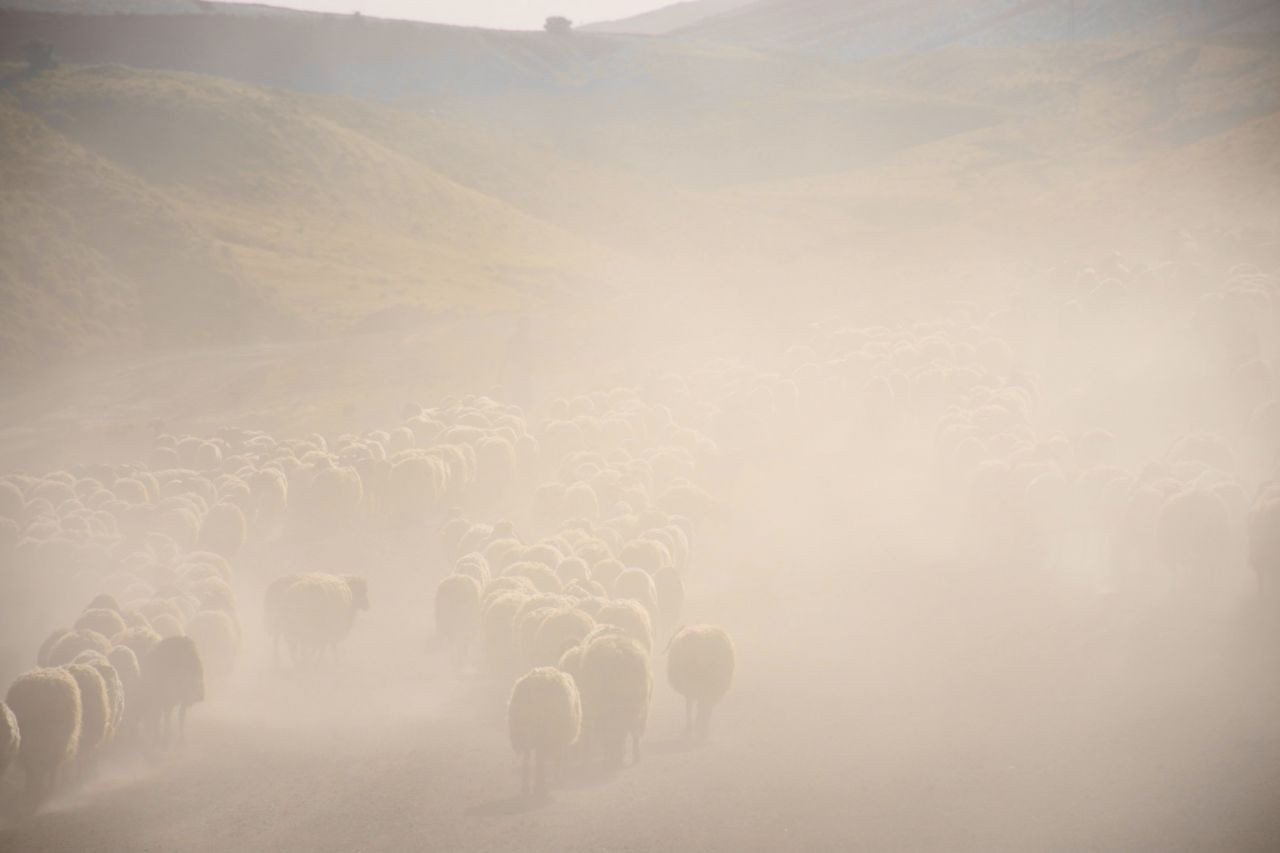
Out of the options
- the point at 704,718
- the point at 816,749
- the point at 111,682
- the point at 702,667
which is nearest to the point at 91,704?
the point at 111,682

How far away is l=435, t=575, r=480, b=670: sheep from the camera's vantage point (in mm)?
29266

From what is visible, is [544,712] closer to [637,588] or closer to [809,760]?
[809,760]

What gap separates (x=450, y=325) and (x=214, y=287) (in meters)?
19.9

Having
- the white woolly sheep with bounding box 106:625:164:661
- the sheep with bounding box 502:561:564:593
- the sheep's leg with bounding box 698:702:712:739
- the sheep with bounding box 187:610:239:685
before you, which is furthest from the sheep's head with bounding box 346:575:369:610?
the sheep's leg with bounding box 698:702:712:739

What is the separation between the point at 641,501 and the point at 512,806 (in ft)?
61.2

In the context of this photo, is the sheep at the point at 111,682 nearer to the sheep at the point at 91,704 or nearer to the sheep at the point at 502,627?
the sheep at the point at 91,704

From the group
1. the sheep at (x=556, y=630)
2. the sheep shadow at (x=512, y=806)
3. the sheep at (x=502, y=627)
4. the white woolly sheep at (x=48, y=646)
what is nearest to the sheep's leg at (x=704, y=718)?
the sheep at (x=556, y=630)

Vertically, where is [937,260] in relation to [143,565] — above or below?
above

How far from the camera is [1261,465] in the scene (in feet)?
135

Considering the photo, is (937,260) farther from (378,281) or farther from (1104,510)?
(1104,510)

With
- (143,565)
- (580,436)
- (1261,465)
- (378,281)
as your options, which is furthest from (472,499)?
(378,281)

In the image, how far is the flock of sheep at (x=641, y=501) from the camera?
24312mm

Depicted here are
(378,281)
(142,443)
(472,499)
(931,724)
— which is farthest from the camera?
(378,281)

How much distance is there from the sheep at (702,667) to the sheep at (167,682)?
1054 cm
